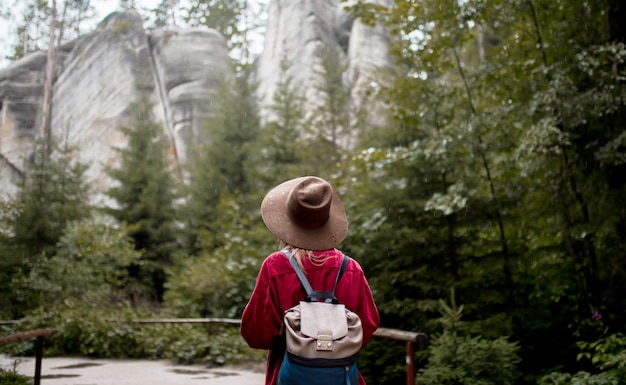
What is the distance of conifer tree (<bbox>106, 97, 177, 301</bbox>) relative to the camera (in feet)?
60.7

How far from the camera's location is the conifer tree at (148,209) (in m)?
18.5

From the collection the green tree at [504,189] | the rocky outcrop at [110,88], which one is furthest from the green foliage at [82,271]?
the rocky outcrop at [110,88]

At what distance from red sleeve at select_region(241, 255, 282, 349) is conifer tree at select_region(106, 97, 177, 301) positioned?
52.9 feet

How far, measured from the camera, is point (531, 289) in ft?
29.1

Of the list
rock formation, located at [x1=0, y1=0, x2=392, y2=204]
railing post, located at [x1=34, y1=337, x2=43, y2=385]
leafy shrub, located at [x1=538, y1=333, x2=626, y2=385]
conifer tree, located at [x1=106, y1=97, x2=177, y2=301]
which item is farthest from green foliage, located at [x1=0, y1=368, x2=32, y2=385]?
rock formation, located at [x1=0, y1=0, x2=392, y2=204]

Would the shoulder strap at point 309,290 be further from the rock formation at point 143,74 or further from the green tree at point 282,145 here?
the rock formation at point 143,74

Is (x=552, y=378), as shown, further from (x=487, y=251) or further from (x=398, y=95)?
(x=398, y=95)

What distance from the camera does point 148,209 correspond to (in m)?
19.2

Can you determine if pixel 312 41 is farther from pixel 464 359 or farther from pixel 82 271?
pixel 464 359

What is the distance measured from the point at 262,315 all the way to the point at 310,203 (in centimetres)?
54

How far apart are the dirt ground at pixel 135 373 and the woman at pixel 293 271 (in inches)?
203

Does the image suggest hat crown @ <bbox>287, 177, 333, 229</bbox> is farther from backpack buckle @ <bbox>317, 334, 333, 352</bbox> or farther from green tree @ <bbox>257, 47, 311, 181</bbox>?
green tree @ <bbox>257, 47, 311, 181</bbox>

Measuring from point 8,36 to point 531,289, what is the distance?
123ft

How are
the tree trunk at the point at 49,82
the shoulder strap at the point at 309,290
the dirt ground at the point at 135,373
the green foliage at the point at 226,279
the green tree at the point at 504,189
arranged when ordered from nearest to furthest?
1. the shoulder strap at the point at 309,290
2. the dirt ground at the point at 135,373
3. the green tree at the point at 504,189
4. the green foliage at the point at 226,279
5. the tree trunk at the point at 49,82
